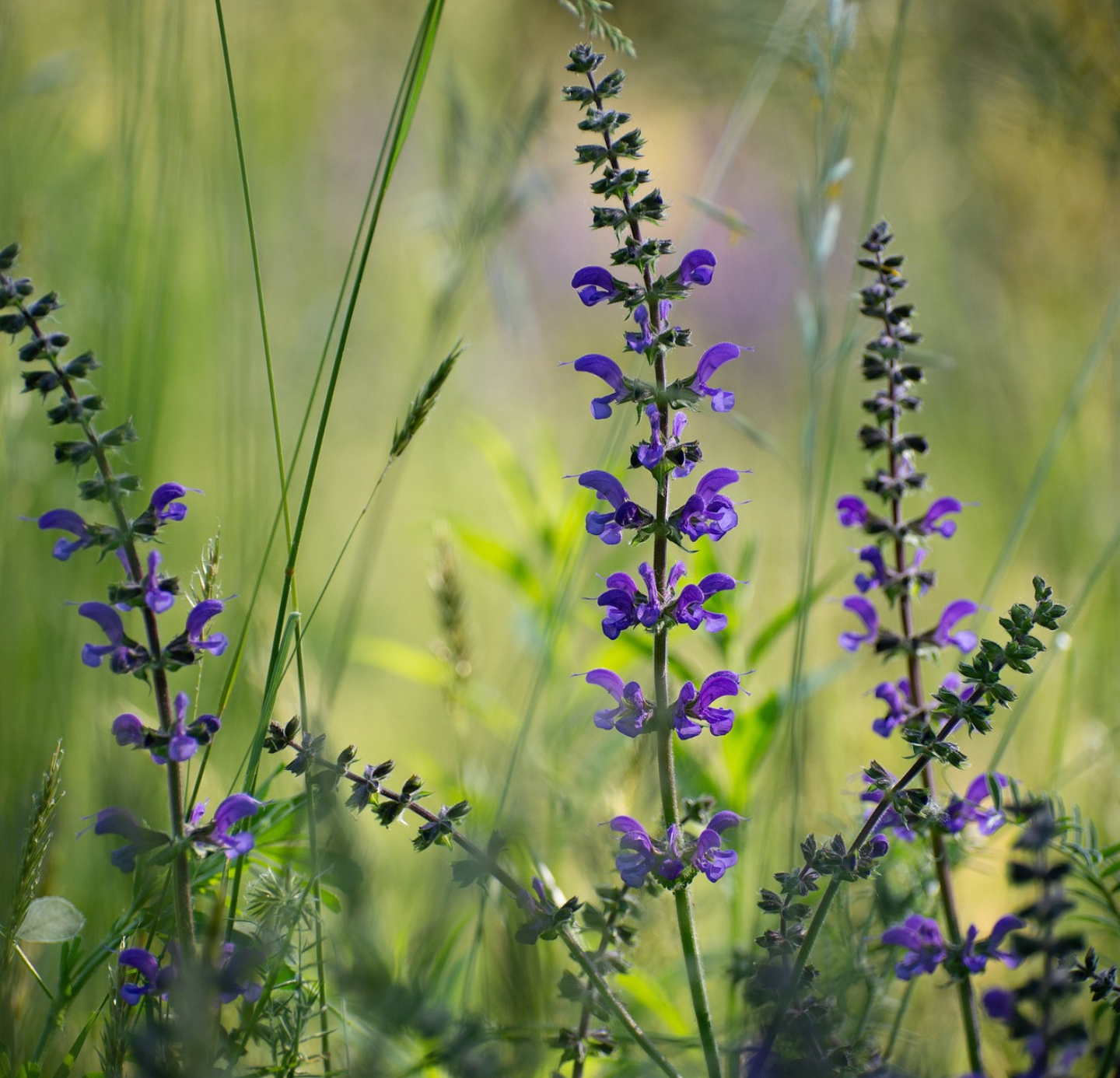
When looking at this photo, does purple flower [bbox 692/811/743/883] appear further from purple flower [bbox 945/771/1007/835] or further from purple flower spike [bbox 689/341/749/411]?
purple flower spike [bbox 689/341/749/411]

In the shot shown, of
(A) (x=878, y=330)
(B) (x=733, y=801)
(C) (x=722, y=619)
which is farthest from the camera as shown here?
(B) (x=733, y=801)

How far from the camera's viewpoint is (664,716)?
55.3 inches

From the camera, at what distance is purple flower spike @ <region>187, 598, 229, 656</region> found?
1419 mm

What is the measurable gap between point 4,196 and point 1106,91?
402 cm

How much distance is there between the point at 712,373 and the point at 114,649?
1.00 m

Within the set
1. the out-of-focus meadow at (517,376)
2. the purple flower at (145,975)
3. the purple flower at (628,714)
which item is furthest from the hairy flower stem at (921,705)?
the purple flower at (145,975)

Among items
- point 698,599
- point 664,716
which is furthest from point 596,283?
point 664,716

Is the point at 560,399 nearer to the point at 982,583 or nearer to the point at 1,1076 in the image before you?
the point at 982,583

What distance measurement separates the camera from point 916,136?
5.61 meters

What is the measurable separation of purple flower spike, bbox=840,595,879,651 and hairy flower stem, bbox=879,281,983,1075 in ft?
0.21

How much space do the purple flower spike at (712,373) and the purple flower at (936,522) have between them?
1.72 ft

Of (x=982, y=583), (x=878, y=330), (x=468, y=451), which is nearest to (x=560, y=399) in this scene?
(x=468, y=451)

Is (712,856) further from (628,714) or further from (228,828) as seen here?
(228,828)

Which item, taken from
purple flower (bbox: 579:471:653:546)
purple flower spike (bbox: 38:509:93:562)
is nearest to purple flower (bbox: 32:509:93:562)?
purple flower spike (bbox: 38:509:93:562)
